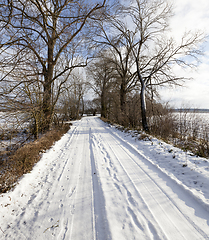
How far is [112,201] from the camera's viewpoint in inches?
97.5

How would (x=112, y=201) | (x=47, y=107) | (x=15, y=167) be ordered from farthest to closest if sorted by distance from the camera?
(x=47, y=107)
(x=15, y=167)
(x=112, y=201)

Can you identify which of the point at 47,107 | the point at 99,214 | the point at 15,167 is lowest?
the point at 99,214

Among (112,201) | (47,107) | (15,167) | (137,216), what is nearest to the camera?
(137,216)

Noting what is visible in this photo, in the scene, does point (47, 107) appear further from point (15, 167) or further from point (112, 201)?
point (112, 201)

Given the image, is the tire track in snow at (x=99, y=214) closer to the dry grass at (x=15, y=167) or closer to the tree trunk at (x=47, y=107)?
the dry grass at (x=15, y=167)

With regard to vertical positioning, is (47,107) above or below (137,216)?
above

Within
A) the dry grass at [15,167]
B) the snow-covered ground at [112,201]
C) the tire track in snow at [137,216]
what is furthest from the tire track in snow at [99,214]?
the dry grass at [15,167]

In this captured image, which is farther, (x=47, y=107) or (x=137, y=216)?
(x=47, y=107)

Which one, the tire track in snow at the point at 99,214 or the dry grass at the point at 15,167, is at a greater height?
the dry grass at the point at 15,167

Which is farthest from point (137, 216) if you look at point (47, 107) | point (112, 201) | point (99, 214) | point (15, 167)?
point (47, 107)

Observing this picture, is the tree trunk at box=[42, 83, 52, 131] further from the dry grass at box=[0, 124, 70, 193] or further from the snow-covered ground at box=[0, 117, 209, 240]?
the snow-covered ground at box=[0, 117, 209, 240]

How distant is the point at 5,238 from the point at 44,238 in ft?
2.07

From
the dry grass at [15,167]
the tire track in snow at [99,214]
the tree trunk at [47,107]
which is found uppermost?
the tree trunk at [47,107]

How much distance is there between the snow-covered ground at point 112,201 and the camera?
1.91 meters
